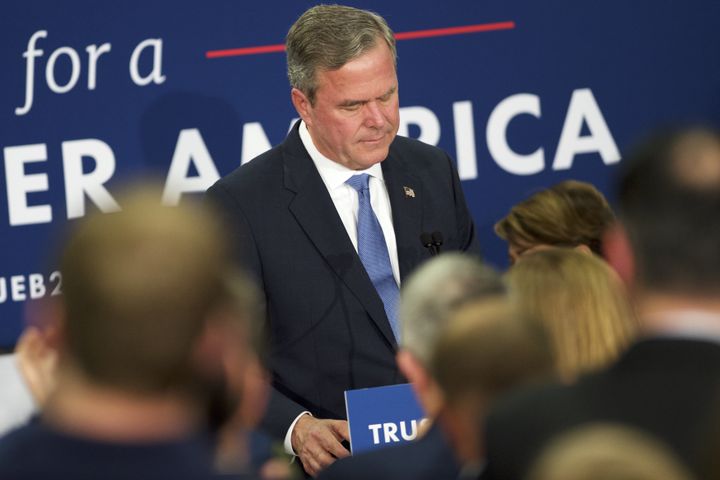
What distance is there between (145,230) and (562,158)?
3543 mm

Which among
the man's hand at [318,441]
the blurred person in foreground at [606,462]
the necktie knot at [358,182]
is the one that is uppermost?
the necktie knot at [358,182]

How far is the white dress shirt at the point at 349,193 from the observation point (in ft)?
12.6

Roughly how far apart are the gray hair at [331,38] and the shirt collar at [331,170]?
0.53 ft

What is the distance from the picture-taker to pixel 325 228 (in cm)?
381

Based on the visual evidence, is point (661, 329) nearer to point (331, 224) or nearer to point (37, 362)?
point (37, 362)

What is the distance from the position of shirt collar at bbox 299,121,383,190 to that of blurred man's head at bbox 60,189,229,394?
2.42 m

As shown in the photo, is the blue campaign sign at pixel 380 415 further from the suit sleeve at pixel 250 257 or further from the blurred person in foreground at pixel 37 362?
the blurred person in foreground at pixel 37 362

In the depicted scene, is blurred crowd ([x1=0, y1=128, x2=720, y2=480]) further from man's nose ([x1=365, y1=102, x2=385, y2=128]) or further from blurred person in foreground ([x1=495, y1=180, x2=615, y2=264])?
man's nose ([x1=365, y1=102, x2=385, y2=128])

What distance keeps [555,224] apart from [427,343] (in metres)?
1.68

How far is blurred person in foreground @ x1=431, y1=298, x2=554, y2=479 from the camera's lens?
1685 mm

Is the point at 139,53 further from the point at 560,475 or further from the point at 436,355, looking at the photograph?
the point at 560,475

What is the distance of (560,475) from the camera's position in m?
1.12

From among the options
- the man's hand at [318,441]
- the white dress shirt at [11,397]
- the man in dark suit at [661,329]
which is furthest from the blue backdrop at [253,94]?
the man in dark suit at [661,329]

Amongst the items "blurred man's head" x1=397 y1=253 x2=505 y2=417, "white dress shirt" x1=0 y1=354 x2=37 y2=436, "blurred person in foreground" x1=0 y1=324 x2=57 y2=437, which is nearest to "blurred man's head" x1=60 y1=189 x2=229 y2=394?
"blurred person in foreground" x1=0 y1=324 x2=57 y2=437
